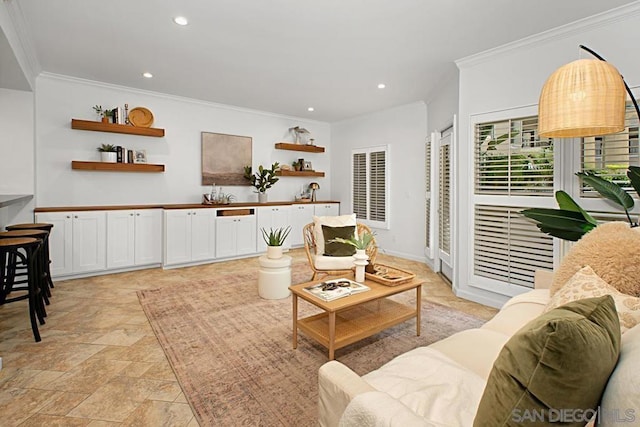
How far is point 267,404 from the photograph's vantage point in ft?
6.13

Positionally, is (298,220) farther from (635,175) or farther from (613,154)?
(635,175)

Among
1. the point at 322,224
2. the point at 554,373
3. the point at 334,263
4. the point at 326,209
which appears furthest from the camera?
the point at 326,209

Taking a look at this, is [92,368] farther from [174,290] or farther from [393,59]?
[393,59]

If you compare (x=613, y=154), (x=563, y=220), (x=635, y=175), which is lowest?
(x=563, y=220)

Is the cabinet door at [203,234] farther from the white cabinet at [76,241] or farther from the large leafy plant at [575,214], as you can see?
the large leafy plant at [575,214]

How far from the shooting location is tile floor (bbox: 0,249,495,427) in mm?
1791

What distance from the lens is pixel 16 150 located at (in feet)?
13.0

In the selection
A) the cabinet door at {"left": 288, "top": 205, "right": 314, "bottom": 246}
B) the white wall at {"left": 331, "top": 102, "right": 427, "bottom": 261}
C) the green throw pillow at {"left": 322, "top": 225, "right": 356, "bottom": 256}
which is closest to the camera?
the green throw pillow at {"left": 322, "top": 225, "right": 356, "bottom": 256}

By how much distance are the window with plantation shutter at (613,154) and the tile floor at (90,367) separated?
5.16 ft

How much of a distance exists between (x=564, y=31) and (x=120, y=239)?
220 inches

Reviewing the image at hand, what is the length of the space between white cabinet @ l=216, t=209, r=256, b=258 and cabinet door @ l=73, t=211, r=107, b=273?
158 centimetres

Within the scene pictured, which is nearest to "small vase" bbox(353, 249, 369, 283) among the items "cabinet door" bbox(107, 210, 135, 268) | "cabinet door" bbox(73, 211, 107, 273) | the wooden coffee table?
the wooden coffee table

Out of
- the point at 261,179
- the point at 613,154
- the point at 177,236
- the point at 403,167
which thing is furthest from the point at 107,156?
the point at 613,154

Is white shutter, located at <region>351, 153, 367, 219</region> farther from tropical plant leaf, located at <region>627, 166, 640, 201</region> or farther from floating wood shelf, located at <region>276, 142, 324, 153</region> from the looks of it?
tropical plant leaf, located at <region>627, 166, 640, 201</region>
